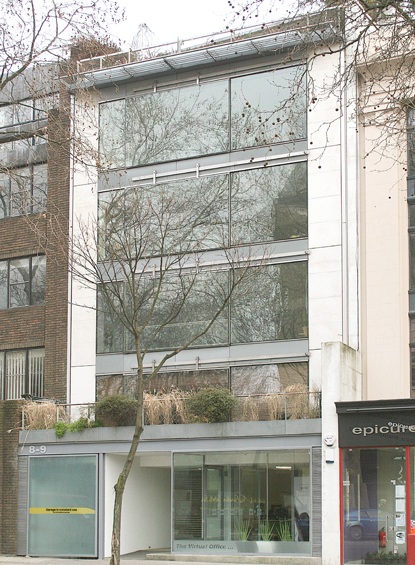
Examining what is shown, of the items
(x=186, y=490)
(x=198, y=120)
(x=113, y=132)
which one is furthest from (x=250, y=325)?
(x=113, y=132)

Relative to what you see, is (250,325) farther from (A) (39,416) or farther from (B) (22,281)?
(B) (22,281)

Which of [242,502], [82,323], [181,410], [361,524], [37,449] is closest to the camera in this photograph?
[361,524]

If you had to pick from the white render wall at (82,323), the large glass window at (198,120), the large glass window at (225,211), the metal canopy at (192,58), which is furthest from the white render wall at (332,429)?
the metal canopy at (192,58)

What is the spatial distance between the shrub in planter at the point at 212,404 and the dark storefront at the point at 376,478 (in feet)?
11.2

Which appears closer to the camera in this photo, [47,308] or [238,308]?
[238,308]

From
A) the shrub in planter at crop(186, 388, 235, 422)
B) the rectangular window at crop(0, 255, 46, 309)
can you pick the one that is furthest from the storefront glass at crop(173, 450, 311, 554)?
Answer: the rectangular window at crop(0, 255, 46, 309)

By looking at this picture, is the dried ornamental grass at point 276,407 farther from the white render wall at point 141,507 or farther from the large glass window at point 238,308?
the white render wall at point 141,507

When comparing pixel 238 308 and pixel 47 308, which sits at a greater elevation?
pixel 47 308

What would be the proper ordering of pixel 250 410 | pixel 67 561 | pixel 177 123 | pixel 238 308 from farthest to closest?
1. pixel 177 123
2. pixel 238 308
3. pixel 67 561
4. pixel 250 410

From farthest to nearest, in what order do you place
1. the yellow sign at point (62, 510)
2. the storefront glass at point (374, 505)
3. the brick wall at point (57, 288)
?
1. the brick wall at point (57, 288)
2. the yellow sign at point (62, 510)
3. the storefront glass at point (374, 505)

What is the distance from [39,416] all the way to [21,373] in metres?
3.32

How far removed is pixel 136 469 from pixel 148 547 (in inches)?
104

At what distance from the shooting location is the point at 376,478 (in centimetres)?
2062

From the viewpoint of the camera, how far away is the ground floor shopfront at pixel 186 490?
2141cm
